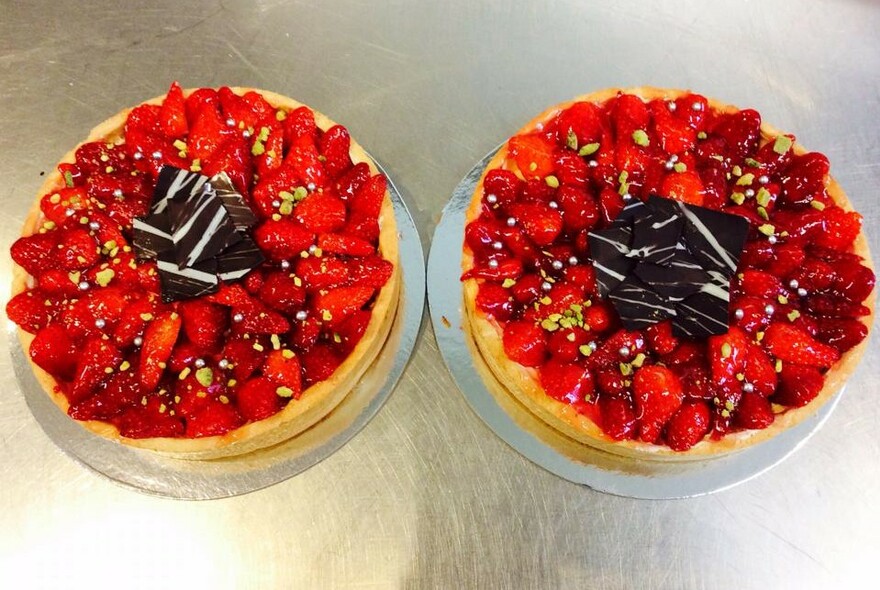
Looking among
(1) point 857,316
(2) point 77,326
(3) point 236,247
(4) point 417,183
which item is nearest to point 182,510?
(2) point 77,326

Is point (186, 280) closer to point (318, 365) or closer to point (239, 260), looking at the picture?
point (239, 260)

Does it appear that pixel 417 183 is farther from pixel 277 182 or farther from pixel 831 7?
pixel 831 7

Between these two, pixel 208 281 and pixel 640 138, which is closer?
pixel 208 281

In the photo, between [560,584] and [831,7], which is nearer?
[560,584]

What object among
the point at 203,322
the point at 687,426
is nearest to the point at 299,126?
the point at 203,322

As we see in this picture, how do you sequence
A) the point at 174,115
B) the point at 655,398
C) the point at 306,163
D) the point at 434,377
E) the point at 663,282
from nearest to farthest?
1. the point at 655,398
2. the point at 663,282
3. the point at 306,163
4. the point at 174,115
5. the point at 434,377

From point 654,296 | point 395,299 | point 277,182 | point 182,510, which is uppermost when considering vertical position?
point 654,296
